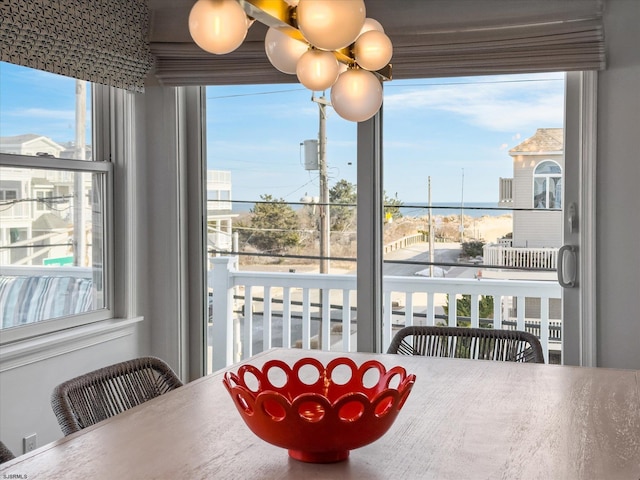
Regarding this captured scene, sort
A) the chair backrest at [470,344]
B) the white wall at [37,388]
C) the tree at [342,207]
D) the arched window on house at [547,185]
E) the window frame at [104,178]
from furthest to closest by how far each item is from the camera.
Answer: the tree at [342,207] → the arched window on house at [547,185] → the window frame at [104,178] → the white wall at [37,388] → the chair backrest at [470,344]

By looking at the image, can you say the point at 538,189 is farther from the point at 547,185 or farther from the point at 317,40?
the point at 317,40

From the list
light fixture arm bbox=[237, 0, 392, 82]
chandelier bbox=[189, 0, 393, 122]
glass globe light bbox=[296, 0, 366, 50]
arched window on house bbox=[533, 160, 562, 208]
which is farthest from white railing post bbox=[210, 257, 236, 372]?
glass globe light bbox=[296, 0, 366, 50]

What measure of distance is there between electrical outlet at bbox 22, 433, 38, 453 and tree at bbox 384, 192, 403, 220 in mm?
1793

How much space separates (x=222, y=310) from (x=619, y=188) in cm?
196

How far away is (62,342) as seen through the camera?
9.92 feet

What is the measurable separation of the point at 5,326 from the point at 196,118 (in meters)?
1.39

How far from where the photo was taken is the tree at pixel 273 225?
3.62 metres

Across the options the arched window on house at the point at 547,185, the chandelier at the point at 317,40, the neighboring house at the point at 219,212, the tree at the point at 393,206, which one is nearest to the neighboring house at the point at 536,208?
the arched window on house at the point at 547,185

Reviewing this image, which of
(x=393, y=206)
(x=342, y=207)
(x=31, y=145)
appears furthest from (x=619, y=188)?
(x=31, y=145)

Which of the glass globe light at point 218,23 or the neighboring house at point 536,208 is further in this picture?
the neighboring house at point 536,208

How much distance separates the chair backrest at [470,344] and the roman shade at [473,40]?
3.91 feet

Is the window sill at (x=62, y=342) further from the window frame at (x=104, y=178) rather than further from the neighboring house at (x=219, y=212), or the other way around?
the neighboring house at (x=219, y=212)

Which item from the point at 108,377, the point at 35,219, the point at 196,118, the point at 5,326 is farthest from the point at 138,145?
the point at 108,377

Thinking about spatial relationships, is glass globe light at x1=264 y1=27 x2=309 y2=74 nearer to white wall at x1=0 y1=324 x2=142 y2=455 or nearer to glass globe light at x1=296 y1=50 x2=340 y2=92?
glass globe light at x1=296 y1=50 x2=340 y2=92
